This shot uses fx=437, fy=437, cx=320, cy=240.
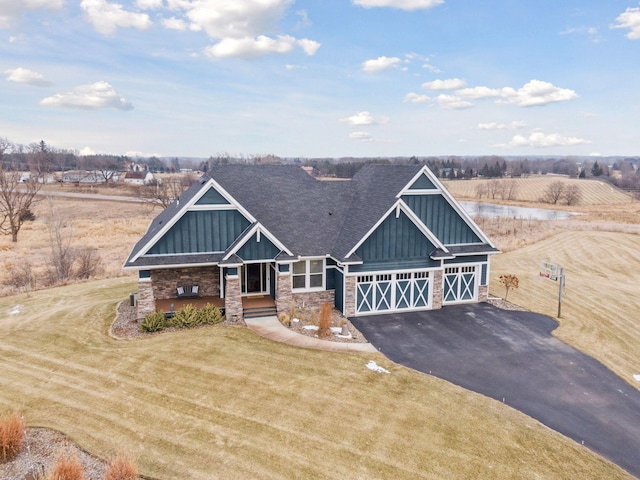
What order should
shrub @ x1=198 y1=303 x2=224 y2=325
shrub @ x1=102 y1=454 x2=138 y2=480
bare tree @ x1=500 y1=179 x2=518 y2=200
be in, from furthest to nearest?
bare tree @ x1=500 y1=179 x2=518 y2=200, shrub @ x1=198 y1=303 x2=224 y2=325, shrub @ x1=102 y1=454 x2=138 y2=480

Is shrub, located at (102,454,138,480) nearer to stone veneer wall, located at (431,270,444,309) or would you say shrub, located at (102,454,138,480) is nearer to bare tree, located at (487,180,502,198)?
stone veneer wall, located at (431,270,444,309)

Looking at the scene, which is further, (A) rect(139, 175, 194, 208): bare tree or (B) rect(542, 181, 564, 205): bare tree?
(B) rect(542, 181, 564, 205): bare tree

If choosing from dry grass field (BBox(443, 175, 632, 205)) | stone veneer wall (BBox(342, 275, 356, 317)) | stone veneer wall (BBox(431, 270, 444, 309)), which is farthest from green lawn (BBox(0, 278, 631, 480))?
dry grass field (BBox(443, 175, 632, 205))

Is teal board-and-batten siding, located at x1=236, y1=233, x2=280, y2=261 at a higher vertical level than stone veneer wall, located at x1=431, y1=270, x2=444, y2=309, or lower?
higher

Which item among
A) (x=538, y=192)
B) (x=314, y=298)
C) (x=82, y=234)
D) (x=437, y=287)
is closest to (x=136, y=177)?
(x=82, y=234)

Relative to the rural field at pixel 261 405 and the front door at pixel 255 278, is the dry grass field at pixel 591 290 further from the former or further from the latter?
the front door at pixel 255 278

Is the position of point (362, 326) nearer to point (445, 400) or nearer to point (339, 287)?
point (339, 287)
